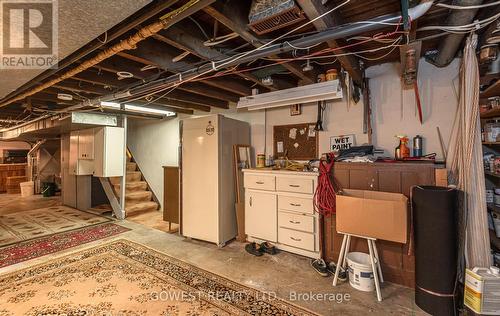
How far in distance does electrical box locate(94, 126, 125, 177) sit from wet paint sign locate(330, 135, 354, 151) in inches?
155

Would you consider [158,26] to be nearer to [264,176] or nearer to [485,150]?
[264,176]

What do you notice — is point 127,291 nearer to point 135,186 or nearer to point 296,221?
point 296,221

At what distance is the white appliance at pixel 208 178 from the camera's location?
3181 millimetres

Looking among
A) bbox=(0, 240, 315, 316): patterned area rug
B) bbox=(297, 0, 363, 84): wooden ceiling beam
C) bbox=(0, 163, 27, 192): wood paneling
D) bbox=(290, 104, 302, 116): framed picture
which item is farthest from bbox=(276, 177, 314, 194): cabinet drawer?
bbox=(0, 163, 27, 192): wood paneling

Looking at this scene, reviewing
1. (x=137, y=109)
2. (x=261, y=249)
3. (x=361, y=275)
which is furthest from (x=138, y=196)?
(x=361, y=275)

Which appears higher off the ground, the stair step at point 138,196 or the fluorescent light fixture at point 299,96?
the fluorescent light fixture at point 299,96

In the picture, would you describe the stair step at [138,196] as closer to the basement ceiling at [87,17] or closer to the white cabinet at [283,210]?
the white cabinet at [283,210]

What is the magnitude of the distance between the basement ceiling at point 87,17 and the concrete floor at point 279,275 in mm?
2359

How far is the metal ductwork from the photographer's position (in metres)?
1.38

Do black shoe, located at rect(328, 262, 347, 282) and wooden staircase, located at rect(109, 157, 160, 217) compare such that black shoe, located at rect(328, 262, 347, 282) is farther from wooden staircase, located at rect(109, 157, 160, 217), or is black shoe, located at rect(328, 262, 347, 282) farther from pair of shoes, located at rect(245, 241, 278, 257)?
wooden staircase, located at rect(109, 157, 160, 217)

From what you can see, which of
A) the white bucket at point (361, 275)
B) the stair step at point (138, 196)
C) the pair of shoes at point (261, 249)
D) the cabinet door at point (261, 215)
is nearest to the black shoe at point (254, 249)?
the pair of shoes at point (261, 249)

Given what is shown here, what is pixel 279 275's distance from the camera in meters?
2.43

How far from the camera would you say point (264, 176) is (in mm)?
3094

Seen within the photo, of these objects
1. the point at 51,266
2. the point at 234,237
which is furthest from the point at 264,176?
the point at 51,266
